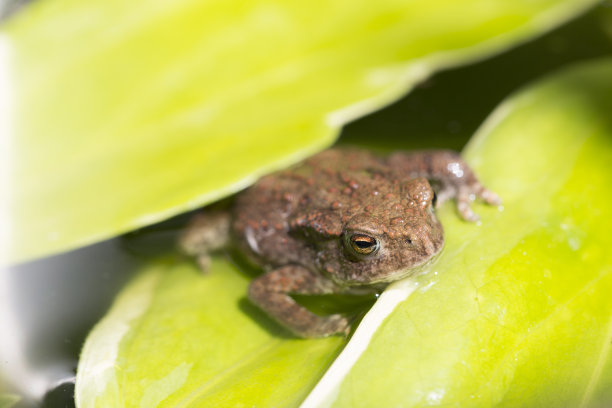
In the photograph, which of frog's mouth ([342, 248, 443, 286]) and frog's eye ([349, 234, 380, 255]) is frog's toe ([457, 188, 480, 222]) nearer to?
frog's mouth ([342, 248, 443, 286])

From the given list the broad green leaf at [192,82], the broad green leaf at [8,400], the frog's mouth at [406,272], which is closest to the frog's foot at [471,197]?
the frog's mouth at [406,272]

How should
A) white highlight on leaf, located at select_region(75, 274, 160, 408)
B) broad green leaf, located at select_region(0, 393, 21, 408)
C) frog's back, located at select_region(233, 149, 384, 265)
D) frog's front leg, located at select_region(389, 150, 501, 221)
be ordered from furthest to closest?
frog's back, located at select_region(233, 149, 384, 265) < frog's front leg, located at select_region(389, 150, 501, 221) < broad green leaf, located at select_region(0, 393, 21, 408) < white highlight on leaf, located at select_region(75, 274, 160, 408)

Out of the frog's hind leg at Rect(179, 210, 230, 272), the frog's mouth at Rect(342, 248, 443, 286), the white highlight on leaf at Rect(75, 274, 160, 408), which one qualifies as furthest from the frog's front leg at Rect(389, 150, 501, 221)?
the white highlight on leaf at Rect(75, 274, 160, 408)

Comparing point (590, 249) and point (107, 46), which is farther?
point (107, 46)

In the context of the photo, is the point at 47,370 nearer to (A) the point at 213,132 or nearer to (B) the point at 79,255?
(B) the point at 79,255

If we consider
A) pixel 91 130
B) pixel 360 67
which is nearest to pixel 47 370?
pixel 91 130

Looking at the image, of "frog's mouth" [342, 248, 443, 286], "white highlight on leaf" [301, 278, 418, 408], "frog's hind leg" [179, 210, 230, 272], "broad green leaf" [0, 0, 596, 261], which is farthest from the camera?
"frog's hind leg" [179, 210, 230, 272]
